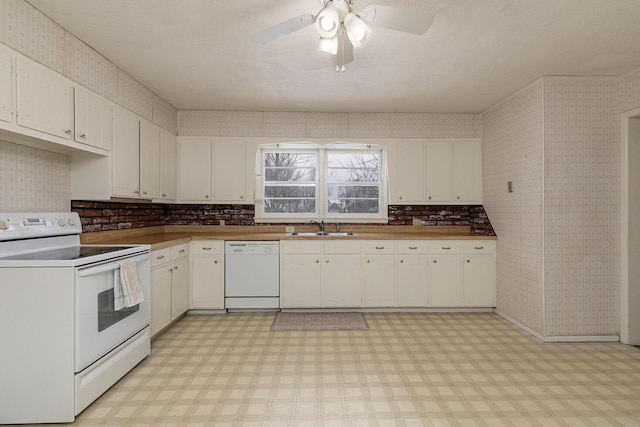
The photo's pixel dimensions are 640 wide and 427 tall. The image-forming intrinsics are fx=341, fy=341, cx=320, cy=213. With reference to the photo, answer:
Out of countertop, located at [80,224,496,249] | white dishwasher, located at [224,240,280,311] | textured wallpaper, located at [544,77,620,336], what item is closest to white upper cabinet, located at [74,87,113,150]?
countertop, located at [80,224,496,249]

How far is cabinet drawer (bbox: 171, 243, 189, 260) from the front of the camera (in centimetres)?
344

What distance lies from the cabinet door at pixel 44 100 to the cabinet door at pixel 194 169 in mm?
1848

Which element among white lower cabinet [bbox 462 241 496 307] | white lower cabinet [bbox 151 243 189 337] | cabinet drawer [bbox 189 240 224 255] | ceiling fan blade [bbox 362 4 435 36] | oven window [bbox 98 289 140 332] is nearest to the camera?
ceiling fan blade [bbox 362 4 435 36]

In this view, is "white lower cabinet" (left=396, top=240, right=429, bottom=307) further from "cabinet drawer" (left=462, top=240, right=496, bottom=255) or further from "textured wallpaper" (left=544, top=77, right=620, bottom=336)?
"textured wallpaper" (left=544, top=77, right=620, bottom=336)

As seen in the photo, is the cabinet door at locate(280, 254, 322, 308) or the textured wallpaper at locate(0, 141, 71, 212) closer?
the textured wallpaper at locate(0, 141, 71, 212)

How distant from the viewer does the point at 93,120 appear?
2666 mm

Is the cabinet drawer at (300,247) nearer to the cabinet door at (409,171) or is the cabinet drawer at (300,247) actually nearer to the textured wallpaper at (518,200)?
the cabinet door at (409,171)

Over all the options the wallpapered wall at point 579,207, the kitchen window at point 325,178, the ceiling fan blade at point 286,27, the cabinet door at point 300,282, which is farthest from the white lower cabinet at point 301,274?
the ceiling fan blade at point 286,27

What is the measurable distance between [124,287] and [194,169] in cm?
227

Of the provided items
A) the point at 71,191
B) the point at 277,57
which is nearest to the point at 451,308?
the point at 277,57

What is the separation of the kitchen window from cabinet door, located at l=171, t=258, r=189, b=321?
1.27 meters

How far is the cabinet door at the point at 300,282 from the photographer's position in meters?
3.93

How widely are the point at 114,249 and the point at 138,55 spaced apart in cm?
160

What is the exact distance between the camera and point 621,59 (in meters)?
2.79
